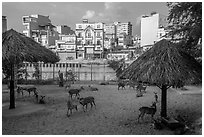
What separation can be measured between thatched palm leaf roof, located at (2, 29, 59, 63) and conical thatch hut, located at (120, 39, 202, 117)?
11.0ft

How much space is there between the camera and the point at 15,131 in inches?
228

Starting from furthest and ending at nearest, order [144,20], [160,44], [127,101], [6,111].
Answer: [144,20] → [127,101] → [6,111] → [160,44]

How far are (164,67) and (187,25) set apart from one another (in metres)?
3.72

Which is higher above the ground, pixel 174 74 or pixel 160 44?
pixel 160 44

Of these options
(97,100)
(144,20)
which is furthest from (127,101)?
(144,20)

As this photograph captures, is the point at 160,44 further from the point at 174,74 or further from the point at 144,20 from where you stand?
the point at 144,20

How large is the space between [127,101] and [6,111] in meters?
4.50

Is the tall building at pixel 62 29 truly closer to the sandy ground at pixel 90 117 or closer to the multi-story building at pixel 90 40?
the multi-story building at pixel 90 40

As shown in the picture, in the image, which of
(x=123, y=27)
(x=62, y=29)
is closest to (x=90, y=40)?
(x=62, y=29)

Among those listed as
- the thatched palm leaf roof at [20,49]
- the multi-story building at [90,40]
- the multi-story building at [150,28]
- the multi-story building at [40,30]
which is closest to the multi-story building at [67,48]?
the multi-story building at [90,40]

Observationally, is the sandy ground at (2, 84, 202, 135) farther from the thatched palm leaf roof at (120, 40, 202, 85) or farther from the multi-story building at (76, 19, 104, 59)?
the multi-story building at (76, 19, 104, 59)

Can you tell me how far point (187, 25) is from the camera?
28.9 ft

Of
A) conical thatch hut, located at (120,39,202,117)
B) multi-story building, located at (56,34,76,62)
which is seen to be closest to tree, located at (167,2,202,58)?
conical thatch hut, located at (120,39,202,117)

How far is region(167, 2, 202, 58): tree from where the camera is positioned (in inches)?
307
